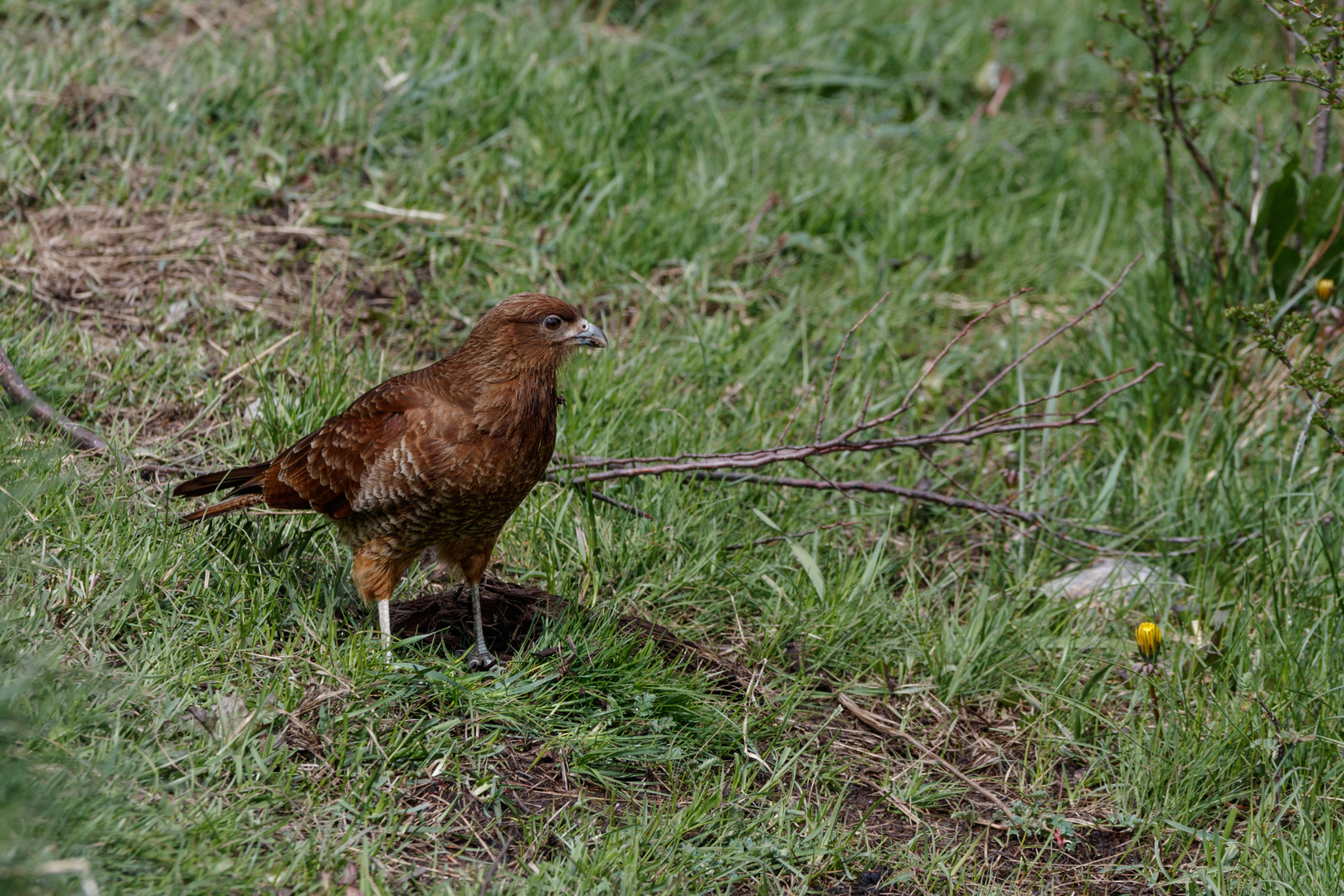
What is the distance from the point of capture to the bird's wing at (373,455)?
3.65 m

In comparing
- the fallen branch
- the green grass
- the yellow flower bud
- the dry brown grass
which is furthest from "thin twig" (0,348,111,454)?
the yellow flower bud

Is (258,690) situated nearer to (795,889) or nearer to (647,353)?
(795,889)

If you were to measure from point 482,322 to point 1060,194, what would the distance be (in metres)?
4.03

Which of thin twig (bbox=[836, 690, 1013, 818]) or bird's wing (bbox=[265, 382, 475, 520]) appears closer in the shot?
bird's wing (bbox=[265, 382, 475, 520])

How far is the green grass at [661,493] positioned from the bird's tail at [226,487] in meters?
0.08

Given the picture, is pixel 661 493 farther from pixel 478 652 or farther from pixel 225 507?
pixel 225 507

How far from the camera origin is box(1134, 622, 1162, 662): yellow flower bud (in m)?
4.07

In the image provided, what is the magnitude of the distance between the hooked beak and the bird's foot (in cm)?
101

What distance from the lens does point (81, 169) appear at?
558 cm

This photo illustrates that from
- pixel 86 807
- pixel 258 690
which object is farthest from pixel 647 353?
pixel 86 807

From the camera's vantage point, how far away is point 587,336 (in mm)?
4027

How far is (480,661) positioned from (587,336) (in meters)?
1.07

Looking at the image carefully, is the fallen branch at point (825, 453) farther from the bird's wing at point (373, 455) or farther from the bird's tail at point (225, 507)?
the bird's tail at point (225, 507)

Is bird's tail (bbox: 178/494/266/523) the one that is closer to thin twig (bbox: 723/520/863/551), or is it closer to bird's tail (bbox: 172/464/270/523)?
bird's tail (bbox: 172/464/270/523)
